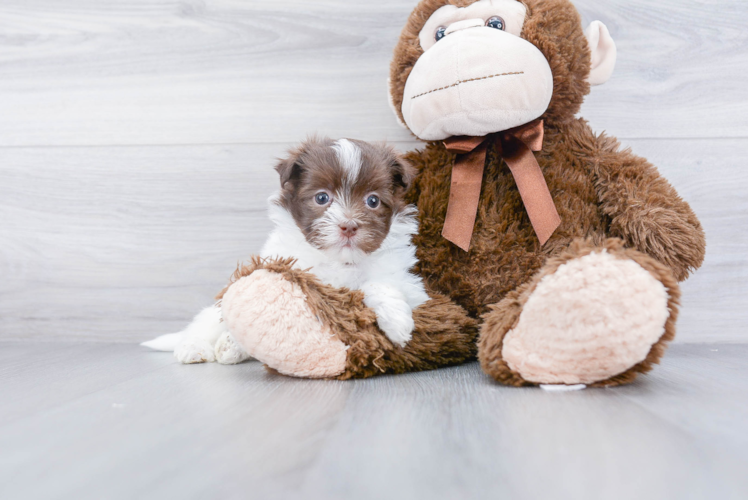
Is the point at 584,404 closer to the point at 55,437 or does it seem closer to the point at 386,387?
the point at 386,387

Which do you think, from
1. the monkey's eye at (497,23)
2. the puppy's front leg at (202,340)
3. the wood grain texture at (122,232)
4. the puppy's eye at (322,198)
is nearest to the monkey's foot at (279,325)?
the puppy's eye at (322,198)

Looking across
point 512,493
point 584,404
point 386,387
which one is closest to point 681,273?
point 584,404

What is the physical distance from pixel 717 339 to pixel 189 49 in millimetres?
1998

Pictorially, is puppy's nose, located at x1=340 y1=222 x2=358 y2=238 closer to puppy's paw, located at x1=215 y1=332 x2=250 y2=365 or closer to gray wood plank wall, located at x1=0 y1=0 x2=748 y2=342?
puppy's paw, located at x1=215 y1=332 x2=250 y2=365

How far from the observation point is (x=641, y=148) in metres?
1.73

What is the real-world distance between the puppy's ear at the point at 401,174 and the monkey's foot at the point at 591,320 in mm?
444

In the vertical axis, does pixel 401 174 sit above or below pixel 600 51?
below

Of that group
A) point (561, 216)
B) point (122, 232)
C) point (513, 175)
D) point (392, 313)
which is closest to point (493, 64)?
point (513, 175)

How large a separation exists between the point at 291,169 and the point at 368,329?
0.43 metres

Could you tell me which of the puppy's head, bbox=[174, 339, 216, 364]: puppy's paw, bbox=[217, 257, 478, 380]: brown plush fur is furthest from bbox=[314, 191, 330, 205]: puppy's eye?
bbox=[174, 339, 216, 364]: puppy's paw

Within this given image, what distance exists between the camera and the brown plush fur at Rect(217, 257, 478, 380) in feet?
3.74

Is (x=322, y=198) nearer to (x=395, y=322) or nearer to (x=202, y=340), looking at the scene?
(x=395, y=322)

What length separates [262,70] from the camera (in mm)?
1804

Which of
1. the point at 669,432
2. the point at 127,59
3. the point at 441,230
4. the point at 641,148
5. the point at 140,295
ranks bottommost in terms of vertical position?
the point at 140,295
